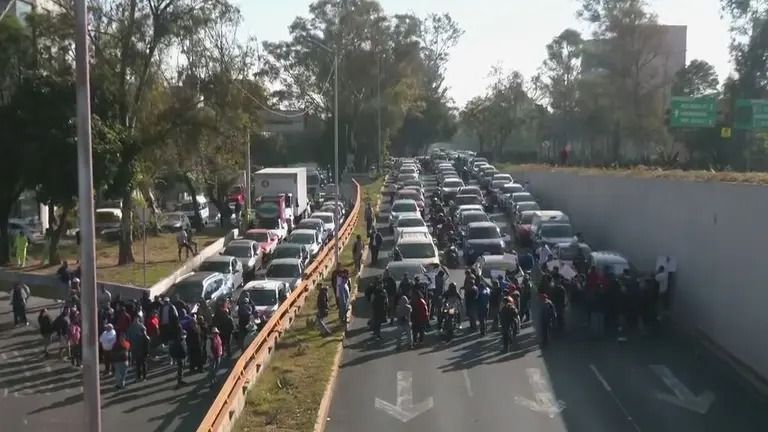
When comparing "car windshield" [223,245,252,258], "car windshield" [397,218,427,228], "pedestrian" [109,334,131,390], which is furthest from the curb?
"car windshield" [397,218,427,228]

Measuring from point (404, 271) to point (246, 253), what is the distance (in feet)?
30.6

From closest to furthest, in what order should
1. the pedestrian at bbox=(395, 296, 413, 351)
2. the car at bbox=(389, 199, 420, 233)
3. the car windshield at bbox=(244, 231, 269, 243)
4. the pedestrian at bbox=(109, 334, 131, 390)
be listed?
the pedestrian at bbox=(109, 334, 131, 390), the pedestrian at bbox=(395, 296, 413, 351), the car windshield at bbox=(244, 231, 269, 243), the car at bbox=(389, 199, 420, 233)

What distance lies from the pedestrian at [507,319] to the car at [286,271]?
964 cm

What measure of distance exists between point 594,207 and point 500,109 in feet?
228

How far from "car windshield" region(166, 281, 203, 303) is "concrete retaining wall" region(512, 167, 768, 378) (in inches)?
482

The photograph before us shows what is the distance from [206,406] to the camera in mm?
17250

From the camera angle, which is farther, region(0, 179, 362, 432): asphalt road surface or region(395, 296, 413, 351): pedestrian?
region(395, 296, 413, 351): pedestrian

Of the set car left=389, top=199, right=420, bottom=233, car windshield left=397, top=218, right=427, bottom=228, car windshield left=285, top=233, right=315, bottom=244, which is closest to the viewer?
car windshield left=285, top=233, right=315, bottom=244

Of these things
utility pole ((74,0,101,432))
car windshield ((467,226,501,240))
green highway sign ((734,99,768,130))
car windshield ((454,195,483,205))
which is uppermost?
green highway sign ((734,99,768,130))

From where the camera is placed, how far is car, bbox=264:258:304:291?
98.1 feet

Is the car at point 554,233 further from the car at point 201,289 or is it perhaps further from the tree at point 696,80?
the tree at point 696,80

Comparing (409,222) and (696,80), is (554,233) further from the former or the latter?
(696,80)

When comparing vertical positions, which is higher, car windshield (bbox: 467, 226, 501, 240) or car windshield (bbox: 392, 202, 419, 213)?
car windshield (bbox: 392, 202, 419, 213)

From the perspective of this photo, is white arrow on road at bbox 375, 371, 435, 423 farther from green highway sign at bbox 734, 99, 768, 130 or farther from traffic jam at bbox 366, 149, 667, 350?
green highway sign at bbox 734, 99, 768, 130
